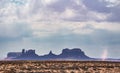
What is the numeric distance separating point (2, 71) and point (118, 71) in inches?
973

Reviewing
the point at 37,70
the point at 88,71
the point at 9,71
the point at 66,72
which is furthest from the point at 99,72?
the point at 9,71

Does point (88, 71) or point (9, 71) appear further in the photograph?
point (88, 71)

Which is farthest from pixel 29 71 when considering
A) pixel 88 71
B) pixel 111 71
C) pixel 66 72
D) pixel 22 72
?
pixel 111 71

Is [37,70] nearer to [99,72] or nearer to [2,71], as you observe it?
[2,71]

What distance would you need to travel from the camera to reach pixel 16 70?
70000 millimetres

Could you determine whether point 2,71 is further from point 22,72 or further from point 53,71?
point 53,71

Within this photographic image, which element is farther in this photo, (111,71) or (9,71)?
(111,71)

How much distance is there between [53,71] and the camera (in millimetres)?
70125

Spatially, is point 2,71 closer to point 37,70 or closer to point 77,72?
point 37,70

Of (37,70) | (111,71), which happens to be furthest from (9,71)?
(111,71)

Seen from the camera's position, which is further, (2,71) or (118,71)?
(118,71)

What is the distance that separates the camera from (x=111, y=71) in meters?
73.4

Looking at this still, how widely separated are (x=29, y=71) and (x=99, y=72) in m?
14.6

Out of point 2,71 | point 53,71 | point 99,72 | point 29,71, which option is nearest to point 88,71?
point 99,72
